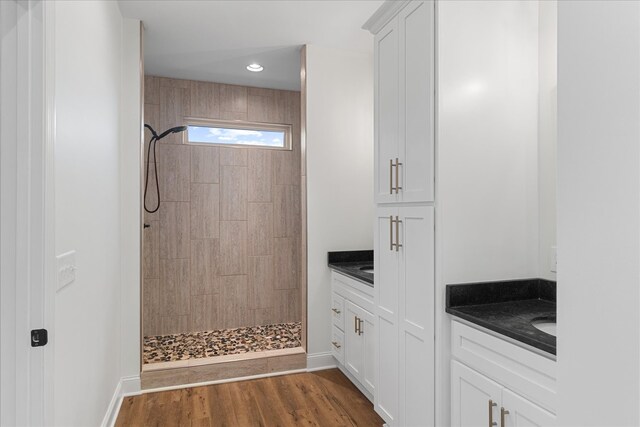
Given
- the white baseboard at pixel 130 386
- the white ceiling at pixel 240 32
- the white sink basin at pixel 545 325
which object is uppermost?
the white ceiling at pixel 240 32

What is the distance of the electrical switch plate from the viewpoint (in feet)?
4.67

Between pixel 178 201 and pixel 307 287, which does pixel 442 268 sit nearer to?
pixel 307 287

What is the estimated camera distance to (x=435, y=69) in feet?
5.79

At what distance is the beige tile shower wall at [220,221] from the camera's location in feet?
13.1

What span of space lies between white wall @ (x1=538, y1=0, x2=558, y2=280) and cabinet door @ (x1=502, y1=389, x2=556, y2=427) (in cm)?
71

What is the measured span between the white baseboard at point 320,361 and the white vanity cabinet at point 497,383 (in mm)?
1651

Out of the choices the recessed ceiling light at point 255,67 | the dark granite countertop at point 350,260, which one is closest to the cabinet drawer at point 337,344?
the dark granite countertop at point 350,260

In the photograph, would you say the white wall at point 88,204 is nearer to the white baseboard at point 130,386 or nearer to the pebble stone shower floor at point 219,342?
the white baseboard at point 130,386

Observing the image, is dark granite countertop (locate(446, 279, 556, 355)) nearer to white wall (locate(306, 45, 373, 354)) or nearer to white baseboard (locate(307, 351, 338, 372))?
white wall (locate(306, 45, 373, 354))

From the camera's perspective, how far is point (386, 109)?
2188 millimetres

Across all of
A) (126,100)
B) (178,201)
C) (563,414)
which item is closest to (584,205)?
(563,414)

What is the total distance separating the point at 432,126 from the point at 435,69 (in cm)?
27

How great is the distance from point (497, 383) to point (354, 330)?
1.43 m

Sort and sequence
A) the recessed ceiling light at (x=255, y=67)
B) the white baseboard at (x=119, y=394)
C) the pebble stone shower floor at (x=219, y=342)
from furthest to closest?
the recessed ceiling light at (x=255, y=67) → the pebble stone shower floor at (x=219, y=342) → the white baseboard at (x=119, y=394)
